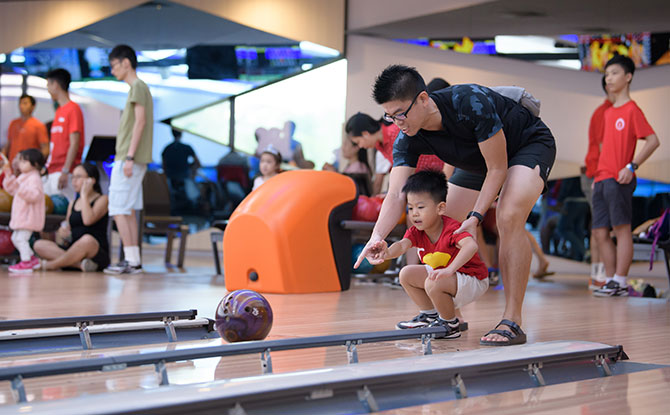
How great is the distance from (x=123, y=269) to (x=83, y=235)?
548 millimetres

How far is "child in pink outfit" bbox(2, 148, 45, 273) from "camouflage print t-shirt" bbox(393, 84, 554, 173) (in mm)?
4292

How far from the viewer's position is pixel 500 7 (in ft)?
26.1

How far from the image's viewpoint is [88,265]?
257 inches

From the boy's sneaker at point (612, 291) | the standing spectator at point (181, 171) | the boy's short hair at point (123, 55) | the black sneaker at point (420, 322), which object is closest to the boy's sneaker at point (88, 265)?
the boy's short hair at point (123, 55)

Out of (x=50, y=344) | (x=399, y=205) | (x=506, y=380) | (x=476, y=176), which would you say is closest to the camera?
(x=506, y=380)

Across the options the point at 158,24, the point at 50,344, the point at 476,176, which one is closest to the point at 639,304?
the point at 476,176

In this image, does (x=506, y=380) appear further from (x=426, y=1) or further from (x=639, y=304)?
(x=426, y=1)

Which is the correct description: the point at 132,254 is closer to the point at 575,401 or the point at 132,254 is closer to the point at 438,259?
the point at 438,259

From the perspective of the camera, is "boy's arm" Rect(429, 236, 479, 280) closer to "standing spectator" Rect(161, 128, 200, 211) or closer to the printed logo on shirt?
the printed logo on shirt

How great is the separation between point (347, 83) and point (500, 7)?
2.05 m

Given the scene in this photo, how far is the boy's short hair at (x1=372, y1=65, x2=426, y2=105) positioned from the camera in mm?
2688

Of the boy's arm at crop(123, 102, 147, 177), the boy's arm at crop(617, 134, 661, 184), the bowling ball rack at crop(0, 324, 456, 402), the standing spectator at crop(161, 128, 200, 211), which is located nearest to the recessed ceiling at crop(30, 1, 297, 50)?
the standing spectator at crop(161, 128, 200, 211)

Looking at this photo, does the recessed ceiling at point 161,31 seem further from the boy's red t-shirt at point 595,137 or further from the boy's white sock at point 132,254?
the boy's red t-shirt at point 595,137

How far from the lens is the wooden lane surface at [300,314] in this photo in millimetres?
2301
